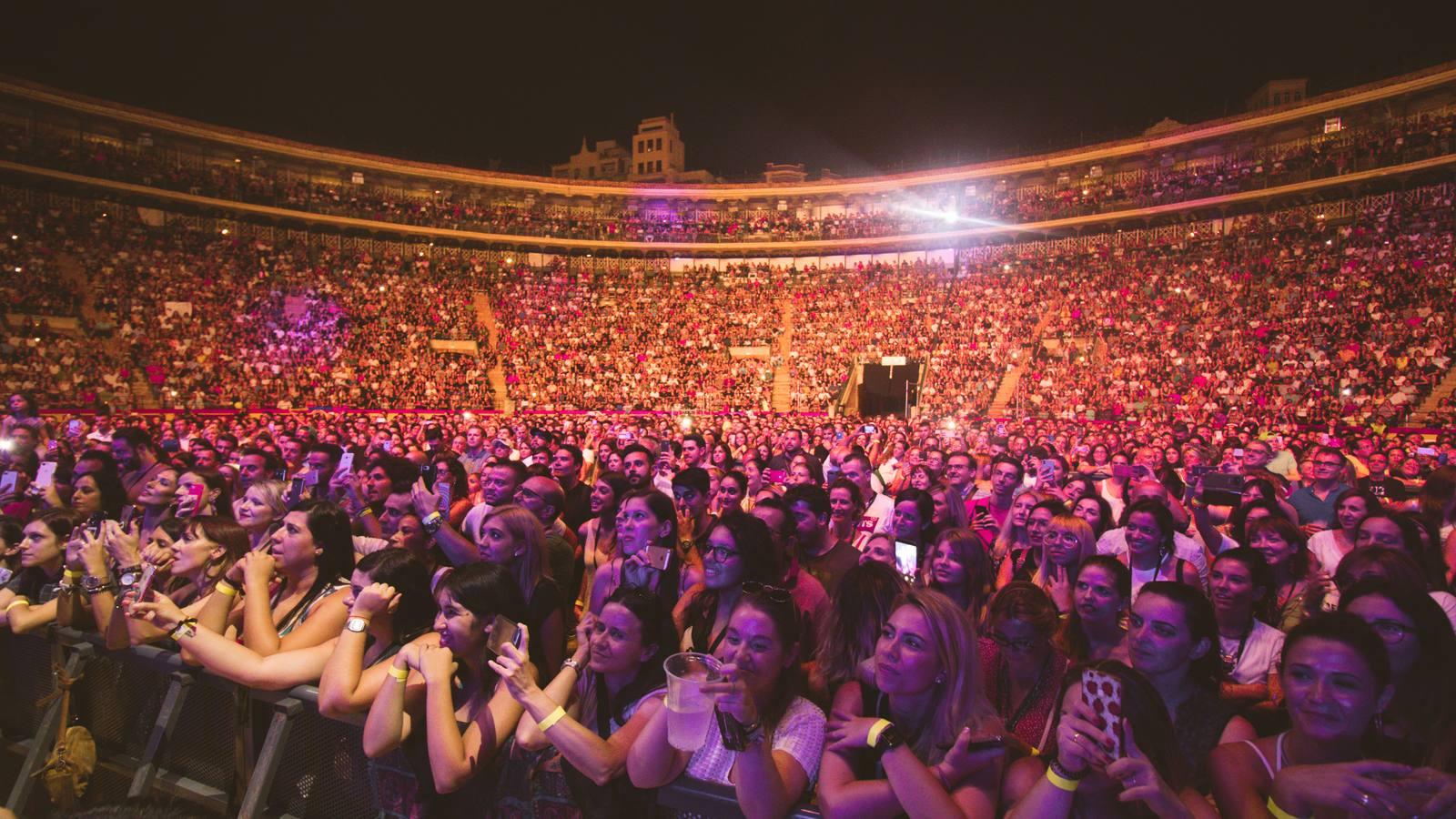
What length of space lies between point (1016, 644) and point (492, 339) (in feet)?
111

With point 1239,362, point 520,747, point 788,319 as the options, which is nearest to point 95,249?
point 788,319

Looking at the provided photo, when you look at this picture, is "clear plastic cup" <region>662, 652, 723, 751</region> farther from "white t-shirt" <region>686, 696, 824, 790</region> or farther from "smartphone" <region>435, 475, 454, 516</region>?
"smartphone" <region>435, 475, 454, 516</region>

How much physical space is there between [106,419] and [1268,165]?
3657 centimetres

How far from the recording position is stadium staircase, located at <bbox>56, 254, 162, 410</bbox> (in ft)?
79.9

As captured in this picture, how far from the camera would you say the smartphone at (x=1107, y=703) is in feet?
6.39

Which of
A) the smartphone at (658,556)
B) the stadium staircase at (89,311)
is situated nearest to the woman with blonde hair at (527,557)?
the smartphone at (658,556)

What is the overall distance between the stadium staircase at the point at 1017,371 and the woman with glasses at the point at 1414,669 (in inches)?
974

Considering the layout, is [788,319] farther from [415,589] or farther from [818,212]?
[415,589]

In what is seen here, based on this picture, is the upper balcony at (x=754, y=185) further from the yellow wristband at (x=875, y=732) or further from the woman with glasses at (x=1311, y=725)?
the yellow wristband at (x=875, y=732)

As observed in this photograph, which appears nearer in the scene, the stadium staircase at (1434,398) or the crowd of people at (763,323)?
the stadium staircase at (1434,398)

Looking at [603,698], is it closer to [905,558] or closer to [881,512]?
[905,558]

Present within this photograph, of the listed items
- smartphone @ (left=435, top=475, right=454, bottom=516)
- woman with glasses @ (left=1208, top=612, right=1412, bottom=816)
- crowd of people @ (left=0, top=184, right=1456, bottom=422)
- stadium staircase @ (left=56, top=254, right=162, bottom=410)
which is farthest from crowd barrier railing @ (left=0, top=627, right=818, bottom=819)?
stadium staircase @ (left=56, top=254, right=162, bottom=410)

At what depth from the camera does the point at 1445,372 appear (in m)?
20.8

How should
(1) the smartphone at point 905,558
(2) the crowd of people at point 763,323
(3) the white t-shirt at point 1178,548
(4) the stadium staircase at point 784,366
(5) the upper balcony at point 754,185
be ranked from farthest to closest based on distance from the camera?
(4) the stadium staircase at point 784,366 → (5) the upper balcony at point 754,185 → (2) the crowd of people at point 763,323 → (3) the white t-shirt at point 1178,548 → (1) the smartphone at point 905,558
